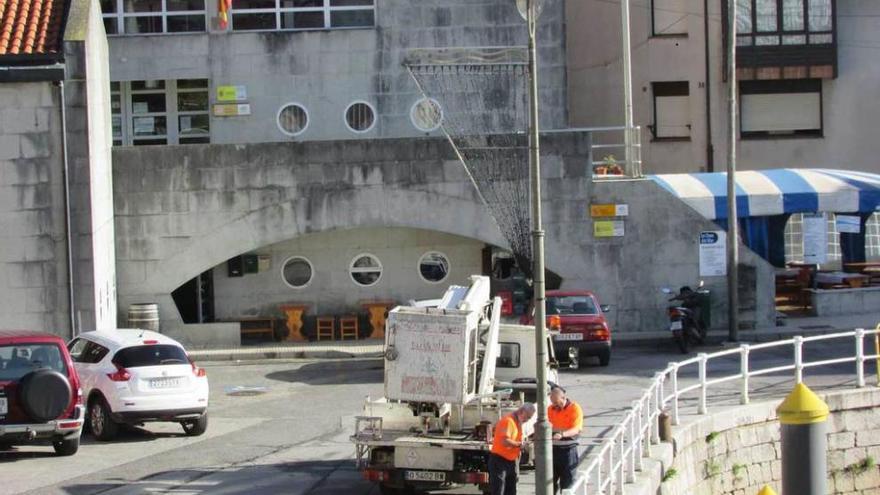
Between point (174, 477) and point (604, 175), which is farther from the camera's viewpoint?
point (604, 175)

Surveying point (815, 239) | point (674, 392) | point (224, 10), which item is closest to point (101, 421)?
point (674, 392)

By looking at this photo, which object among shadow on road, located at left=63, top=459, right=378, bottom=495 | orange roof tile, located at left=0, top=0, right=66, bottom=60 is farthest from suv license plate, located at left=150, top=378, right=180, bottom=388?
orange roof tile, located at left=0, top=0, right=66, bottom=60

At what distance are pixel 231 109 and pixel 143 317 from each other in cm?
658

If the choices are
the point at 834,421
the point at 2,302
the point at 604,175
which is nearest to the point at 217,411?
the point at 2,302

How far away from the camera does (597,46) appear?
131 feet

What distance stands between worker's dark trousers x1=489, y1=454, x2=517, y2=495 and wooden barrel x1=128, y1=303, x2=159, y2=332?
16.7m

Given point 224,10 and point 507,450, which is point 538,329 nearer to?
point 507,450

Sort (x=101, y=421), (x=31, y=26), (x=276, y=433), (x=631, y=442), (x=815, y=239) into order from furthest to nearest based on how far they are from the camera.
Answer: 1. (x=815, y=239)
2. (x=31, y=26)
3. (x=276, y=433)
4. (x=101, y=421)
5. (x=631, y=442)

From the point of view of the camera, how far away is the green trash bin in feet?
97.9

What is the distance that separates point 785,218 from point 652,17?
842cm

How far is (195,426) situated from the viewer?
21.3 metres

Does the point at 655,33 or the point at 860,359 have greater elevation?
the point at 655,33

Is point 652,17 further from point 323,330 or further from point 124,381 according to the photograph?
point 124,381

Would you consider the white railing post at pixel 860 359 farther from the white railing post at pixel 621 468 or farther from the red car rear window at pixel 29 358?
the red car rear window at pixel 29 358
